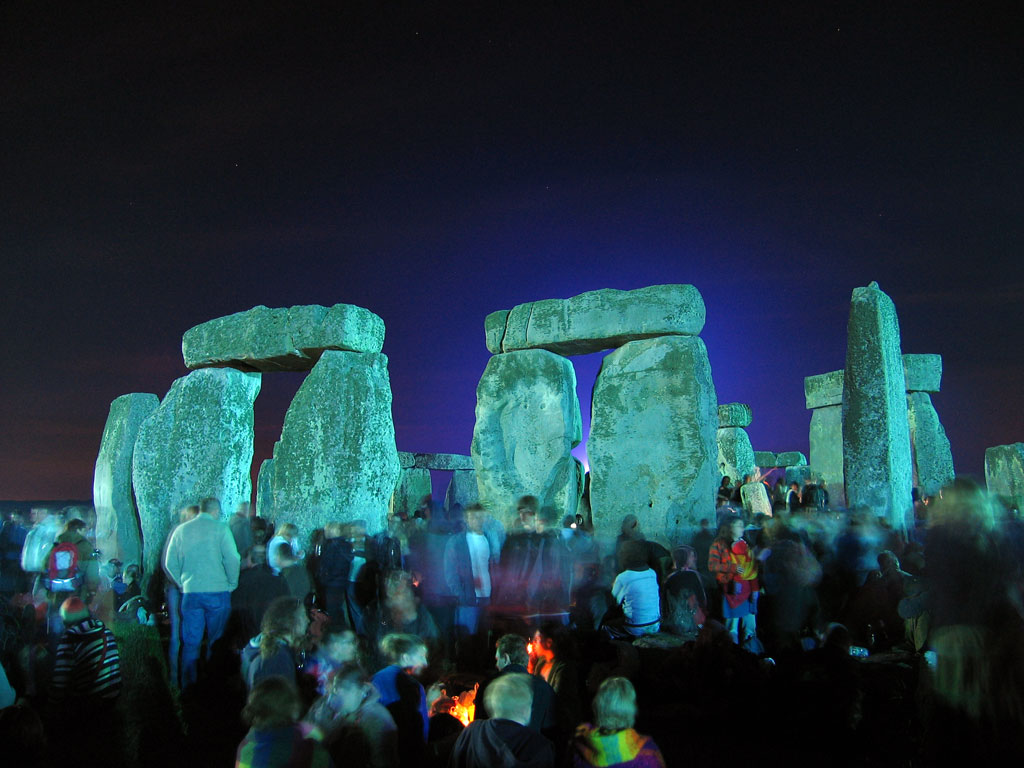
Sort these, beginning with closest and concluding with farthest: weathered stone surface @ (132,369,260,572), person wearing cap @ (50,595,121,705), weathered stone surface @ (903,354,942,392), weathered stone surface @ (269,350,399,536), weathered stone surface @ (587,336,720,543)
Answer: person wearing cap @ (50,595,121,705) < weathered stone surface @ (269,350,399,536) < weathered stone surface @ (132,369,260,572) < weathered stone surface @ (587,336,720,543) < weathered stone surface @ (903,354,942,392)

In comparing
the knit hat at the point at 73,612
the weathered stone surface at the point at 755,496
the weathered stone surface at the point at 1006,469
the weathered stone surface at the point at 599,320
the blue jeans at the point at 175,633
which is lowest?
the blue jeans at the point at 175,633

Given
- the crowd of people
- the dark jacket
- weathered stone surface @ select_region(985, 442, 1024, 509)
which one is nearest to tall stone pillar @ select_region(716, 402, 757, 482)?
weathered stone surface @ select_region(985, 442, 1024, 509)

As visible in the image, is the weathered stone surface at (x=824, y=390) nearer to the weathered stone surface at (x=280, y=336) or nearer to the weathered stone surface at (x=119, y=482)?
the weathered stone surface at (x=280, y=336)

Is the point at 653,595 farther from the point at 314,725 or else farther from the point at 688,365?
the point at 688,365

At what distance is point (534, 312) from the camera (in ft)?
29.7

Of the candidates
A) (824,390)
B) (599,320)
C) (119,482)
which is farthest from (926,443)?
(119,482)

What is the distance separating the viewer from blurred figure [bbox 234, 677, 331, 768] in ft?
8.02

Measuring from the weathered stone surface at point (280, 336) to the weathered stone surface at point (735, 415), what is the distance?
995cm

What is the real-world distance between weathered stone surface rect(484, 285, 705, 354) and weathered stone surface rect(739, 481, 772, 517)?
4517mm

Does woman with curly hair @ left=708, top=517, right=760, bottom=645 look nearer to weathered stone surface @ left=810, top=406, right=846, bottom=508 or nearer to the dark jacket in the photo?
the dark jacket

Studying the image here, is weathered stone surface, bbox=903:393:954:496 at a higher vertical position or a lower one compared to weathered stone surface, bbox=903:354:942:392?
lower

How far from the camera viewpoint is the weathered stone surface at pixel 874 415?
9.09m

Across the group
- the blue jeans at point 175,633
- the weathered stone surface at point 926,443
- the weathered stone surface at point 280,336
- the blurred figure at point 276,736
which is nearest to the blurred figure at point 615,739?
the blurred figure at point 276,736

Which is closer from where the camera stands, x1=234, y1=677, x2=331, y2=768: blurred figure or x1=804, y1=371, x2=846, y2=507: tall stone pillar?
x1=234, y1=677, x2=331, y2=768: blurred figure
